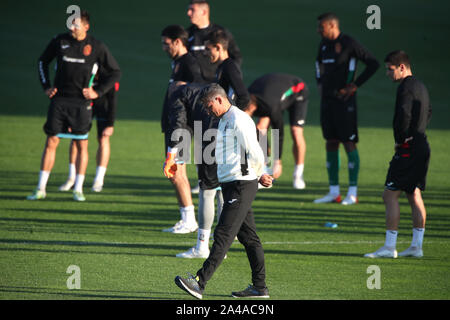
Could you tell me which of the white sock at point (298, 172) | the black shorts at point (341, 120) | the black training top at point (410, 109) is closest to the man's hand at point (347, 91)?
the black shorts at point (341, 120)

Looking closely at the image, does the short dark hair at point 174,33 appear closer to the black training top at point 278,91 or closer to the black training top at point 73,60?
the black training top at point 73,60

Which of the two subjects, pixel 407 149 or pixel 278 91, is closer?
pixel 407 149

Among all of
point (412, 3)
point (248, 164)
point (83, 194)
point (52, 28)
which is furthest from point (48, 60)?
point (412, 3)

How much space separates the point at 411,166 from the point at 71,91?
5.28m

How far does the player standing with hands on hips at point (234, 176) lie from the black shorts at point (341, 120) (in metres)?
5.11

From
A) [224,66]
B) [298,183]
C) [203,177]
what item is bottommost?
[298,183]

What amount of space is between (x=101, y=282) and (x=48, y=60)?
5337 mm

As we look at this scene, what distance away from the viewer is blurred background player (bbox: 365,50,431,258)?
8398mm

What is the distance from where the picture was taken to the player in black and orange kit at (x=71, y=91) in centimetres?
1158

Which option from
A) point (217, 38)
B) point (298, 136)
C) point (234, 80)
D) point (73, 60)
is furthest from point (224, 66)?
point (298, 136)

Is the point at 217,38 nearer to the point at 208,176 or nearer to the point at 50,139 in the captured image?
the point at 208,176

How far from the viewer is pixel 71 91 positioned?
460 inches

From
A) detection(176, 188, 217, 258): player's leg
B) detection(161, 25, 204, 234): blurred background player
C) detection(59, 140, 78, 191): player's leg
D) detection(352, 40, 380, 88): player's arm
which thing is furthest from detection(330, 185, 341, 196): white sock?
detection(176, 188, 217, 258): player's leg

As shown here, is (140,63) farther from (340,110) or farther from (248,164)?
(248,164)
